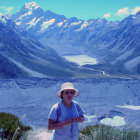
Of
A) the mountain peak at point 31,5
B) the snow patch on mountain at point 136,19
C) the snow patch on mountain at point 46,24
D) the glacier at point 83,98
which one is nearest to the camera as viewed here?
the glacier at point 83,98

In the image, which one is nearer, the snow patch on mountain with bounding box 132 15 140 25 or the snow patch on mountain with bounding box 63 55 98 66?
the snow patch on mountain with bounding box 63 55 98 66

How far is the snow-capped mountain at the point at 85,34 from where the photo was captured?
6638 cm

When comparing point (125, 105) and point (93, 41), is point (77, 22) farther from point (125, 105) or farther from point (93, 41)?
point (125, 105)

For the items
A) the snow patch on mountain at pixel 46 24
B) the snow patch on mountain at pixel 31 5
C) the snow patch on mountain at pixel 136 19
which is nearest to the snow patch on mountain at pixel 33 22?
the snow patch on mountain at pixel 46 24

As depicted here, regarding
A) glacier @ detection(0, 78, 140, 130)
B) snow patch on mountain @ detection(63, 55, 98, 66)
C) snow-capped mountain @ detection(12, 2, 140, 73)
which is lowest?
glacier @ detection(0, 78, 140, 130)

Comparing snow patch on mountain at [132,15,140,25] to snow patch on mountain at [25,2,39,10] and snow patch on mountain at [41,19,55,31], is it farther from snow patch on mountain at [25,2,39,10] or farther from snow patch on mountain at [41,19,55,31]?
snow patch on mountain at [25,2,39,10]

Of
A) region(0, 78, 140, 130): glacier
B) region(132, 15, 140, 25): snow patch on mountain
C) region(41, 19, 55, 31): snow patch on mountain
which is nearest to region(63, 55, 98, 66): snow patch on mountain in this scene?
region(0, 78, 140, 130): glacier

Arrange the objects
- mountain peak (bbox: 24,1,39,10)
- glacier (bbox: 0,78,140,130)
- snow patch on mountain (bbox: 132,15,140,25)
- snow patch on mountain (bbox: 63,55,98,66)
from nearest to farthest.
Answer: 1. glacier (bbox: 0,78,140,130)
2. snow patch on mountain (bbox: 63,55,98,66)
3. snow patch on mountain (bbox: 132,15,140,25)
4. mountain peak (bbox: 24,1,39,10)

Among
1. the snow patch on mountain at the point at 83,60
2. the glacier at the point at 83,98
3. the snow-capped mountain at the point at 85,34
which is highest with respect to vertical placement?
the snow-capped mountain at the point at 85,34

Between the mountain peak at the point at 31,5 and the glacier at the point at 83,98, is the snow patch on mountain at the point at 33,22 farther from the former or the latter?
the glacier at the point at 83,98

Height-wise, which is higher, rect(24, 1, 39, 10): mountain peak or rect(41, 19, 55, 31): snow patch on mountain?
rect(24, 1, 39, 10): mountain peak

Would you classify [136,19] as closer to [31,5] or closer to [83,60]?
[83,60]

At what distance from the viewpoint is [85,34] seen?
386 ft

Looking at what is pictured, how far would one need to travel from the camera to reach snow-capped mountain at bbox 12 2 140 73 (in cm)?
6638
